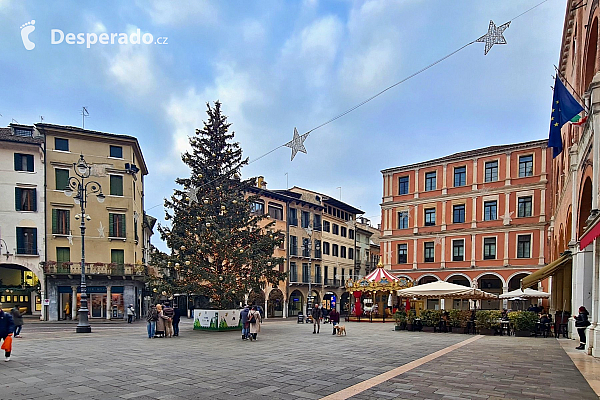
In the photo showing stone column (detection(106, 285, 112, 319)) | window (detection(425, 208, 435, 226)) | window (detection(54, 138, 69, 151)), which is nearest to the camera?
window (detection(54, 138, 69, 151))

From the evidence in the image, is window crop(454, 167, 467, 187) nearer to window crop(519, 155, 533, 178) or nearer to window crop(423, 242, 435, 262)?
window crop(519, 155, 533, 178)

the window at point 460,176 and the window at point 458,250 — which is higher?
the window at point 460,176

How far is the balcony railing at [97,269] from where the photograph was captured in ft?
104

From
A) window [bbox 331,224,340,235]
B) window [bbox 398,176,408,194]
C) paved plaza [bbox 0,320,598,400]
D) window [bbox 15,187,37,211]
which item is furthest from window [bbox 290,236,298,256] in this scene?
paved plaza [bbox 0,320,598,400]

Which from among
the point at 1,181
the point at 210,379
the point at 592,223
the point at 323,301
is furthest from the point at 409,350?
the point at 323,301

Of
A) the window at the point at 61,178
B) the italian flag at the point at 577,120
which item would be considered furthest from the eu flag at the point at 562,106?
the window at the point at 61,178

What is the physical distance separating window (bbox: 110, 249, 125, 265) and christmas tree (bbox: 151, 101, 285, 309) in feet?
47.6

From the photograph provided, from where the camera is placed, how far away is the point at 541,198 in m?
33.0

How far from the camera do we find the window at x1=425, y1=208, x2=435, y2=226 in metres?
38.5

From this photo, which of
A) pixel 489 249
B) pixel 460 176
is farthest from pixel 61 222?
pixel 489 249

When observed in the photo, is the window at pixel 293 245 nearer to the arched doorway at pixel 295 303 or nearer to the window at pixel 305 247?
the window at pixel 305 247

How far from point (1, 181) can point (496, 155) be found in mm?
39239

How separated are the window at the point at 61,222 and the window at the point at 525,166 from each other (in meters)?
36.4

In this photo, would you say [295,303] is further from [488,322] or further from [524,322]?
[524,322]
